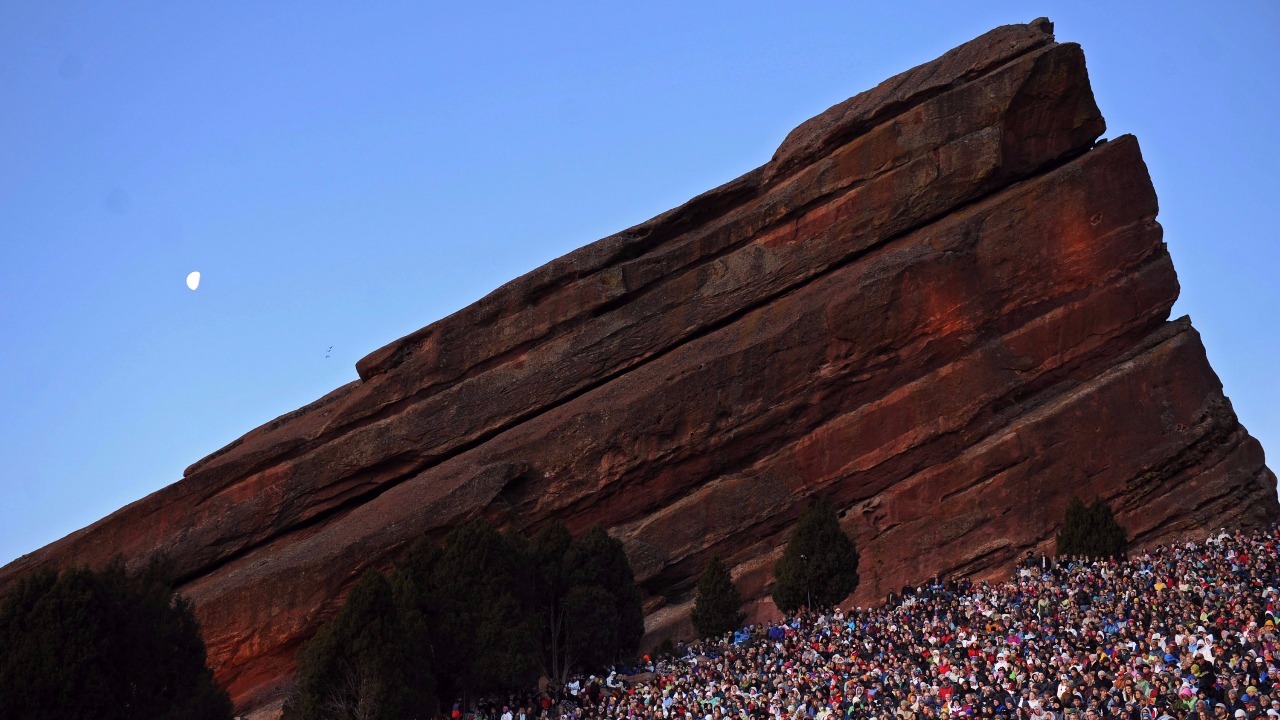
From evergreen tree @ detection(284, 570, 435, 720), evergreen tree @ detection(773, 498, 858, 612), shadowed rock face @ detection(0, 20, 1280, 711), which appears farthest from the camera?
shadowed rock face @ detection(0, 20, 1280, 711)

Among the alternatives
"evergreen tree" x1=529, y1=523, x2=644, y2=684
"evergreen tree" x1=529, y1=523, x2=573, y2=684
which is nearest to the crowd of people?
"evergreen tree" x1=529, y1=523, x2=644, y2=684

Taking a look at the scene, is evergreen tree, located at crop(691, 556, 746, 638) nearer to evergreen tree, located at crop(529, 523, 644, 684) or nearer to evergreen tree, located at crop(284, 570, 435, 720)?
evergreen tree, located at crop(529, 523, 644, 684)

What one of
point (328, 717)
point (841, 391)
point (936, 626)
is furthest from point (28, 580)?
point (841, 391)

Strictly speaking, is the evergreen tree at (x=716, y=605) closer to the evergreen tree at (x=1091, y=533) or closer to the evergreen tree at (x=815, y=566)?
the evergreen tree at (x=815, y=566)

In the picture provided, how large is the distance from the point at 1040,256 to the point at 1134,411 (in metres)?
6.76

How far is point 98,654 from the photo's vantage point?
26375mm

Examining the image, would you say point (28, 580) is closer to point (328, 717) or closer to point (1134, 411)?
point (328, 717)

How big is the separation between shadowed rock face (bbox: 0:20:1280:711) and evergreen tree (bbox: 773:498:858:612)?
10.1ft

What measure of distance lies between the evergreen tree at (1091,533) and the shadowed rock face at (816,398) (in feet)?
12.6

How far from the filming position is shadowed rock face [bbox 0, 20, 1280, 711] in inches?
1741

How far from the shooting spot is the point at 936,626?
3062cm

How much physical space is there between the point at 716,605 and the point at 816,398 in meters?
10.1

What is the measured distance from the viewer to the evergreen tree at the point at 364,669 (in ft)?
104

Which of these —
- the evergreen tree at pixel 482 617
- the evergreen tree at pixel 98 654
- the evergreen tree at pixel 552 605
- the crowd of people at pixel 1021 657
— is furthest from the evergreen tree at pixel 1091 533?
the evergreen tree at pixel 98 654
